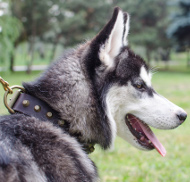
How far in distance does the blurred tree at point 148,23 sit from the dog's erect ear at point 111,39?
21.8 m

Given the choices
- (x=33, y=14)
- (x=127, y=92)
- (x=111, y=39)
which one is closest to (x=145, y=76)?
(x=127, y=92)

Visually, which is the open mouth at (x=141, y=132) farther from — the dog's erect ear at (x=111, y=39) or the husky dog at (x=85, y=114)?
the dog's erect ear at (x=111, y=39)

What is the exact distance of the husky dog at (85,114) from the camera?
5.02 ft

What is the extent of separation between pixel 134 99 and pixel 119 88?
163 millimetres

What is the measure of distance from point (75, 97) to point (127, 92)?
1.54 feet

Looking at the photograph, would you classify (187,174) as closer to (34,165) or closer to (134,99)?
(134,99)

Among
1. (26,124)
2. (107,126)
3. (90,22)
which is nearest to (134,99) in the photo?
(107,126)

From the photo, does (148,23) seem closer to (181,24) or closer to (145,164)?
(181,24)

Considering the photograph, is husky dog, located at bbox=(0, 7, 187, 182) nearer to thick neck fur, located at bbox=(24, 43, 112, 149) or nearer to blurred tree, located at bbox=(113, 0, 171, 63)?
thick neck fur, located at bbox=(24, 43, 112, 149)

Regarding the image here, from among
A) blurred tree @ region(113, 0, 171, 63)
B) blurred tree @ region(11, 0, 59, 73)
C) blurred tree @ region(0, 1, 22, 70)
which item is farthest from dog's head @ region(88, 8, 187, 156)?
blurred tree @ region(113, 0, 171, 63)

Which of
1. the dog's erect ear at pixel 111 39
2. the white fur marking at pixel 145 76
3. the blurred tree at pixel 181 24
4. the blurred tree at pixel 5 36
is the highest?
the blurred tree at pixel 181 24

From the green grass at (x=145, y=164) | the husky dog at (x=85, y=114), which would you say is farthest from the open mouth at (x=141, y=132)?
the green grass at (x=145, y=164)

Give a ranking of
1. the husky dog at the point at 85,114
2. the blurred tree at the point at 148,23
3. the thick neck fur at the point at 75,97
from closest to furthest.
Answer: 1. the husky dog at the point at 85,114
2. the thick neck fur at the point at 75,97
3. the blurred tree at the point at 148,23

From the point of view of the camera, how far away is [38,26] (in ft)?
72.0
